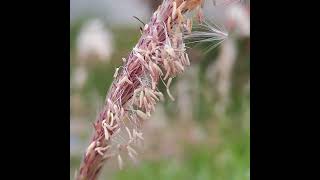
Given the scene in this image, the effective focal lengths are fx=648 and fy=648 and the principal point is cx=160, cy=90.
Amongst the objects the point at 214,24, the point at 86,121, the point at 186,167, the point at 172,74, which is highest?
the point at 214,24

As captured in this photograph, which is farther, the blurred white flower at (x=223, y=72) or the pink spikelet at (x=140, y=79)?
the blurred white flower at (x=223, y=72)

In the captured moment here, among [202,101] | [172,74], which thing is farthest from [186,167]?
[172,74]

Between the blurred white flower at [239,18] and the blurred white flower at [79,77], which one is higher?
the blurred white flower at [239,18]

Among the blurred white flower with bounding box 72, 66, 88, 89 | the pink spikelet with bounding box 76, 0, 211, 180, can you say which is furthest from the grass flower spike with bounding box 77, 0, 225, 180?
the blurred white flower with bounding box 72, 66, 88, 89

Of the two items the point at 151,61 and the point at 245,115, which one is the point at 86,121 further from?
the point at 245,115

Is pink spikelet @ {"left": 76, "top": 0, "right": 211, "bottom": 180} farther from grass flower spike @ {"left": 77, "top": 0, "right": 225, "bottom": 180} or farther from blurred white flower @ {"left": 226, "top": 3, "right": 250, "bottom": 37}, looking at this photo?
blurred white flower @ {"left": 226, "top": 3, "right": 250, "bottom": 37}

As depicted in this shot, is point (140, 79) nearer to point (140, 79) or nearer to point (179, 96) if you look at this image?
point (140, 79)

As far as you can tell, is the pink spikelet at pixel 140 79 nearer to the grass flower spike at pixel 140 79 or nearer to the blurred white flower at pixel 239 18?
the grass flower spike at pixel 140 79

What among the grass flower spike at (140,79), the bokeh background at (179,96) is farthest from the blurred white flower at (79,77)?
the grass flower spike at (140,79)
